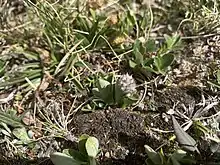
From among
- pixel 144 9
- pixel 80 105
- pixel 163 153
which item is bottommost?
pixel 163 153

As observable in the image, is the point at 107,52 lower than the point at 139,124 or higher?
higher

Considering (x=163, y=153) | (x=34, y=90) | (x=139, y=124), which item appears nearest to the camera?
(x=163, y=153)

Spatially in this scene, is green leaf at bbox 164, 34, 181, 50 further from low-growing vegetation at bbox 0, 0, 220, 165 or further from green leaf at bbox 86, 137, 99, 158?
green leaf at bbox 86, 137, 99, 158

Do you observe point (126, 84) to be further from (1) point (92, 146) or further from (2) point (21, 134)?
(2) point (21, 134)

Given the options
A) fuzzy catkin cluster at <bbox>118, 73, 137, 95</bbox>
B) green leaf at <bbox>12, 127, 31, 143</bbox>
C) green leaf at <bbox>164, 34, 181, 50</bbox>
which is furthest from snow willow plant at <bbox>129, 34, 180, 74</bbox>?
green leaf at <bbox>12, 127, 31, 143</bbox>

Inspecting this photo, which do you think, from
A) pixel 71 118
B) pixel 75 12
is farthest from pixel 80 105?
pixel 75 12

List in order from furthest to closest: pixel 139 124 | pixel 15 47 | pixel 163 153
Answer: pixel 15 47, pixel 139 124, pixel 163 153

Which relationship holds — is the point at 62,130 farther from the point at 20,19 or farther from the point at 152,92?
the point at 20,19
